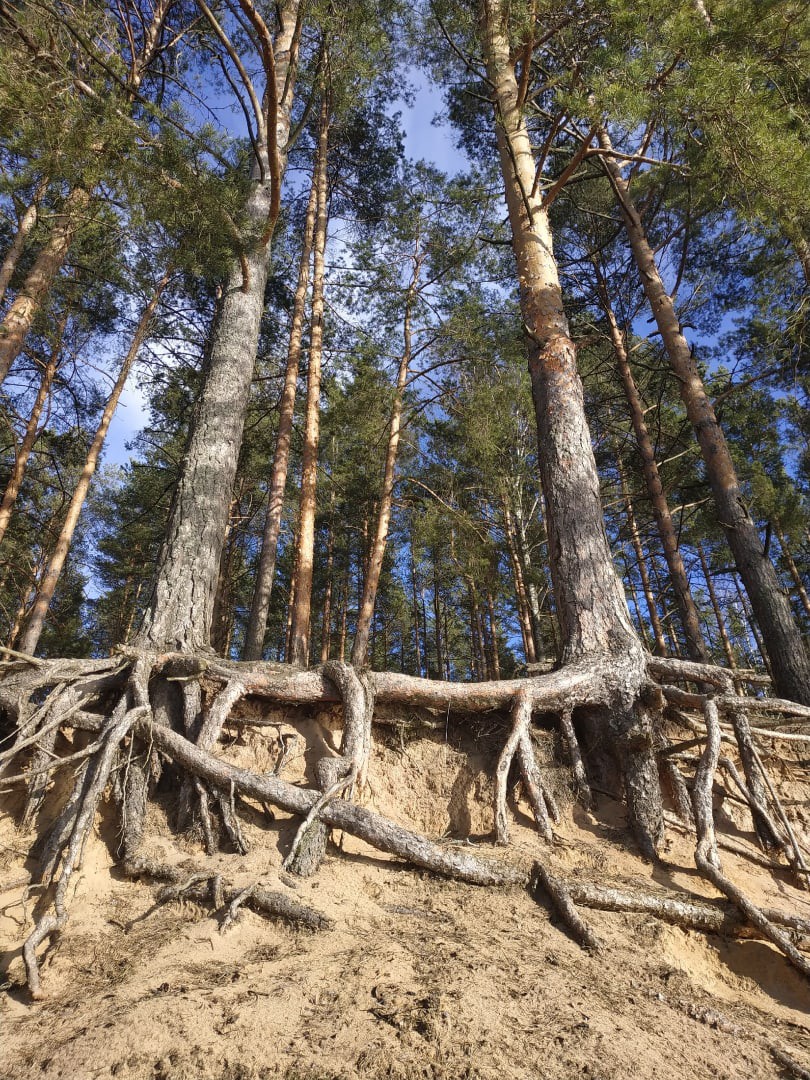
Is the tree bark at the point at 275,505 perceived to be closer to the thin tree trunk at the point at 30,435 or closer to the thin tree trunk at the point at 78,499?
the thin tree trunk at the point at 78,499

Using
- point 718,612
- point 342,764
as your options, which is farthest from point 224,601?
point 718,612

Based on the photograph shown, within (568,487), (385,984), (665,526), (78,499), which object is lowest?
(385,984)

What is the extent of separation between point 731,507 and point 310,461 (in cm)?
693

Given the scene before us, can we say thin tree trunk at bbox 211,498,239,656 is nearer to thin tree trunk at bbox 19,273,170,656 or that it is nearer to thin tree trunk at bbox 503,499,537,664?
thin tree trunk at bbox 19,273,170,656

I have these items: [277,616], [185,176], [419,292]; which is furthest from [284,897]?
[277,616]

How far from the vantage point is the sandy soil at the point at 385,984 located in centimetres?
161

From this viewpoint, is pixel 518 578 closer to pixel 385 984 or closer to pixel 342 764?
pixel 342 764

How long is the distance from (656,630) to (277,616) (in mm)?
14457

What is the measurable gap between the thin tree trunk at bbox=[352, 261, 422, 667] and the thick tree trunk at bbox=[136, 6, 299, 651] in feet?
17.0

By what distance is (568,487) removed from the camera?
4695 mm

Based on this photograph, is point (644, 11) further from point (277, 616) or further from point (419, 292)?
point (277, 616)

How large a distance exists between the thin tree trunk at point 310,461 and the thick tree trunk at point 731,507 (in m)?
5.57

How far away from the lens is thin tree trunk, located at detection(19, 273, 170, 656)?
408 inches

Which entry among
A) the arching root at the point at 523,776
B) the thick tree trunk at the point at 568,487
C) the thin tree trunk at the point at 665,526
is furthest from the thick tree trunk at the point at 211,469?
the thin tree trunk at the point at 665,526
